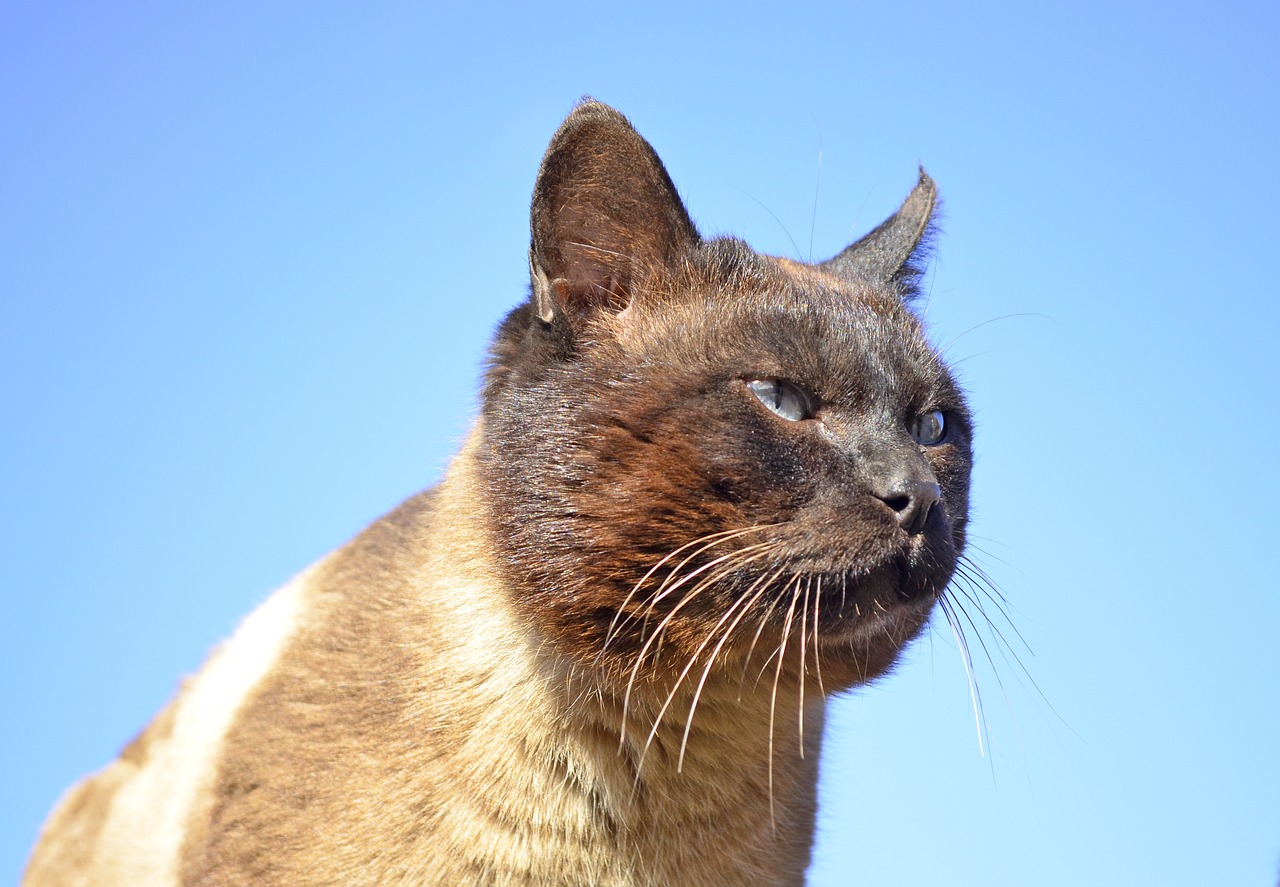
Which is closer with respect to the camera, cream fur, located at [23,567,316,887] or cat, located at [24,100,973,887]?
cat, located at [24,100,973,887]

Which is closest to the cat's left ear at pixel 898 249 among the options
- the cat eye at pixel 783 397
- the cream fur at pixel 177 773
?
the cat eye at pixel 783 397

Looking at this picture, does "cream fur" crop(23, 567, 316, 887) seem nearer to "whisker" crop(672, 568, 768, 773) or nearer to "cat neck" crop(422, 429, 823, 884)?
"cat neck" crop(422, 429, 823, 884)

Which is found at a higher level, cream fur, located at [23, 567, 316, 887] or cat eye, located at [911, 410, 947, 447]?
cat eye, located at [911, 410, 947, 447]

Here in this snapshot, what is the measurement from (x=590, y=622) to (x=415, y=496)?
6.90 feet

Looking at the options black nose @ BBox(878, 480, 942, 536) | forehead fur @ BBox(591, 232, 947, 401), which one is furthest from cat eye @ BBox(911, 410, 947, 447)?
black nose @ BBox(878, 480, 942, 536)

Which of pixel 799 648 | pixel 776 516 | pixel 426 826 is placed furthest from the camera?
pixel 426 826

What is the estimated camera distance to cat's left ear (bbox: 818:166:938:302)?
409 centimetres

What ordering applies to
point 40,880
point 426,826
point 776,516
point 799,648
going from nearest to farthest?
point 776,516 < point 799,648 < point 426,826 < point 40,880

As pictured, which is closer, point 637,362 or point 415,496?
point 637,362

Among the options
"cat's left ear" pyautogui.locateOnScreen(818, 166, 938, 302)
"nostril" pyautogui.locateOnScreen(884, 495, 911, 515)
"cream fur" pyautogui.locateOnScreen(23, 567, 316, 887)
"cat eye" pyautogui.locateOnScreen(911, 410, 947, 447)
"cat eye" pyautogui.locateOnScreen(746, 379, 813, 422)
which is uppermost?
"cat's left ear" pyautogui.locateOnScreen(818, 166, 938, 302)

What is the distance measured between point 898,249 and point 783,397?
135cm

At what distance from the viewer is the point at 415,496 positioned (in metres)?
4.98

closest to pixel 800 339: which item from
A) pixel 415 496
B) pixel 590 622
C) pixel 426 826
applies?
pixel 590 622

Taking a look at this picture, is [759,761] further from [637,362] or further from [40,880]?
[40,880]
